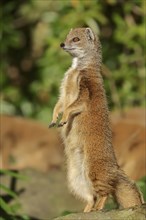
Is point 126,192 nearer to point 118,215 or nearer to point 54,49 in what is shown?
point 118,215

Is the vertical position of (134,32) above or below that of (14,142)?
above

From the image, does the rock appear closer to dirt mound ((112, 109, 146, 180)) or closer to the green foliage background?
dirt mound ((112, 109, 146, 180))

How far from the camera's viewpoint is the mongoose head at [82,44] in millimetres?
5375

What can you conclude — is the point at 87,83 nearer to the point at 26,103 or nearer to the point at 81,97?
the point at 81,97

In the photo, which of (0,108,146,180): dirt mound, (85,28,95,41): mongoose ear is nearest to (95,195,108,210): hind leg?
(85,28,95,41): mongoose ear

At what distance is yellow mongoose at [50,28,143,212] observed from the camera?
5008mm

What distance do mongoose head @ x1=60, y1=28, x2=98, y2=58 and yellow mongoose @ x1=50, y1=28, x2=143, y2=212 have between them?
0.60 ft

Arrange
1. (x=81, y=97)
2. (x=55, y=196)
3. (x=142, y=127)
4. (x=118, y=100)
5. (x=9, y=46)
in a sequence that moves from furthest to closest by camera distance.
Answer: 1. (x=9, y=46)
2. (x=118, y=100)
3. (x=142, y=127)
4. (x=55, y=196)
5. (x=81, y=97)

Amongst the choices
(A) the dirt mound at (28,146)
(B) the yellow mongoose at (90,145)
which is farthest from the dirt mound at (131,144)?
(B) the yellow mongoose at (90,145)

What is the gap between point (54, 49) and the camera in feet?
42.3

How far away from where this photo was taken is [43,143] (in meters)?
10.4

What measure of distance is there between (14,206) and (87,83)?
259 cm

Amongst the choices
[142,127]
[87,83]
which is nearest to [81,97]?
[87,83]

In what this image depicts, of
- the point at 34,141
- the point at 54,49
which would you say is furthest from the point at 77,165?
the point at 54,49
